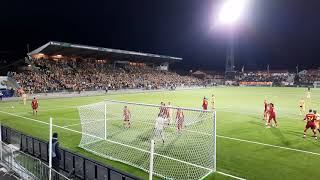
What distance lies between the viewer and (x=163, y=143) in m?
14.8

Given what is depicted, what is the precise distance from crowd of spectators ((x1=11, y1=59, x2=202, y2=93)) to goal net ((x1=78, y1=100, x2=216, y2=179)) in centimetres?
3556

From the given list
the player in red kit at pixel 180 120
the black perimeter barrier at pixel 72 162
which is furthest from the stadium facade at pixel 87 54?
the player in red kit at pixel 180 120

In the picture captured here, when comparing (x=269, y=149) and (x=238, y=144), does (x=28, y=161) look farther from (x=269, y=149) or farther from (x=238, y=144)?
(x=269, y=149)

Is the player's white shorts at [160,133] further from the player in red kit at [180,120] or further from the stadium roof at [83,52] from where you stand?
the stadium roof at [83,52]

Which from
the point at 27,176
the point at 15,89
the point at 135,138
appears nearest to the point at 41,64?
the point at 15,89

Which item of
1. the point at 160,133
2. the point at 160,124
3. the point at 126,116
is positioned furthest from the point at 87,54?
the point at 160,124

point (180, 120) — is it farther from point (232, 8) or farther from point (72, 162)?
point (232, 8)

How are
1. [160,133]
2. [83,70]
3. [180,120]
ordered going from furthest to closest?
1. [83,70]
2. [180,120]
3. [160,133]

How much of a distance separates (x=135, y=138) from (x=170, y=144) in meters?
2.50

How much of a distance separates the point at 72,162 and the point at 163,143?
551cm

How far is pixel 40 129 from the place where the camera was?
1900 cm

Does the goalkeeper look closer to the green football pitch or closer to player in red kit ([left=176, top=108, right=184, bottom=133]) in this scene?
player in red kit ([left=176, top=108, right=184, bottom=133])

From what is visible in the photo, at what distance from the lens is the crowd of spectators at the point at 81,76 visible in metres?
51.8

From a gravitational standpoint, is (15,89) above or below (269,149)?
above
